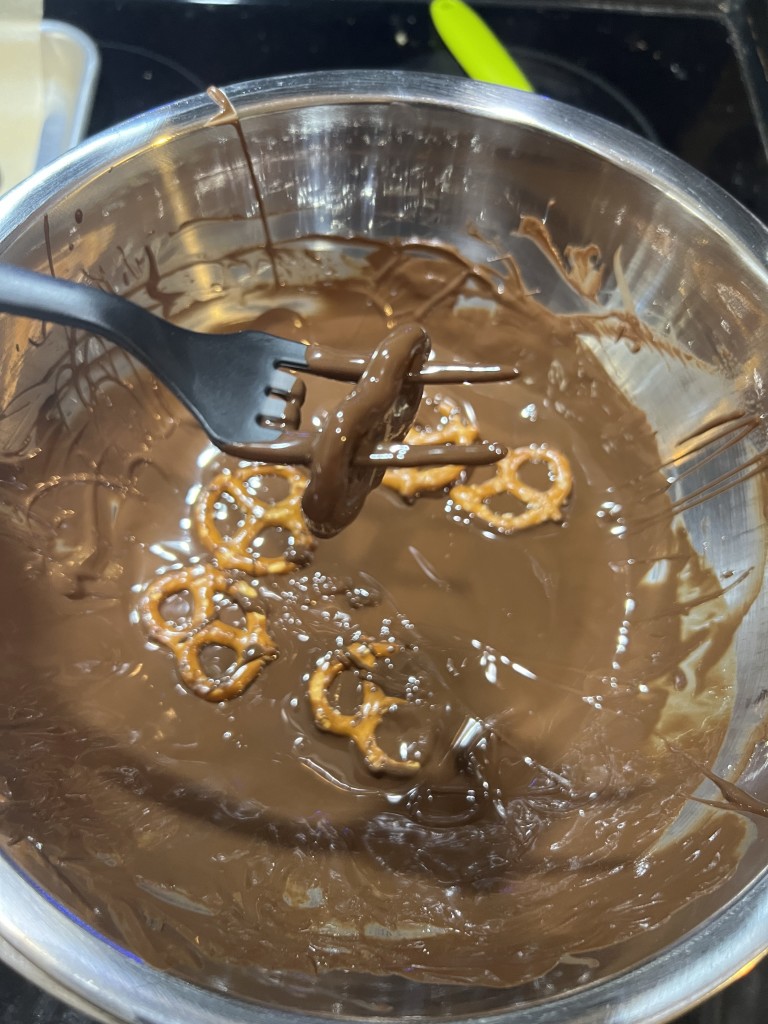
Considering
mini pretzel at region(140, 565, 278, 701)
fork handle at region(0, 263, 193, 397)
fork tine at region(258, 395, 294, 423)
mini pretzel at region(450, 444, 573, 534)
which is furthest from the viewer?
mini pretzel at region(450, 444, 573, 534)

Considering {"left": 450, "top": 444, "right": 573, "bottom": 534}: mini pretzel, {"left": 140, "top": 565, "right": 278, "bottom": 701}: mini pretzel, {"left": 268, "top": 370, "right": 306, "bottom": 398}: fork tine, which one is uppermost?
{"left": 450, "top": 444, "right": 573, "bottom": 534}: mini pretzel

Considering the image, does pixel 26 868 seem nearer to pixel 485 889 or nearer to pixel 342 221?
pixel 485 889

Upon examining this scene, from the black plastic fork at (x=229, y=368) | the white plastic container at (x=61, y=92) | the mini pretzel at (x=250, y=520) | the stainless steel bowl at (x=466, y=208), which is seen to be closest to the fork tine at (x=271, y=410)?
the black plastic fork at (x=229, y=368)

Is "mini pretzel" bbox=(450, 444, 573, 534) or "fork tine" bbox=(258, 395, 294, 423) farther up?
"mini pretzel" bbox=(450, 444, 573, 534)

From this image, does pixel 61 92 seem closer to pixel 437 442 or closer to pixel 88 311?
pixel 88 311

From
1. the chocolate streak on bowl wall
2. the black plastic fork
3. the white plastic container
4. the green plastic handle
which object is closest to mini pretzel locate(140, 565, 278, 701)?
the chocolate streak on bowl wall

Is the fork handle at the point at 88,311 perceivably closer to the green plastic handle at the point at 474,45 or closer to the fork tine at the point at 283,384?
the fork tine at the point at 283,384

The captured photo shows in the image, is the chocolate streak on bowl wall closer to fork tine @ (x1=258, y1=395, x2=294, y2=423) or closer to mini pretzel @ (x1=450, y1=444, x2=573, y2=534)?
mini pretzel @ (x1=450, y1=444, x2=573, y2=534)

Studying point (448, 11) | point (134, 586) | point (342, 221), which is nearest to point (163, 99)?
point (342, 221)
